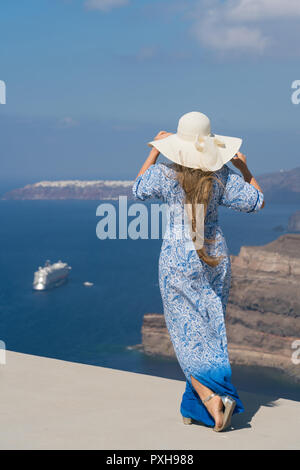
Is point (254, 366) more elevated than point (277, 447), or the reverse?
point (277, 447)

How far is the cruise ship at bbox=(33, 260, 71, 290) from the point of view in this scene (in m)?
58.3

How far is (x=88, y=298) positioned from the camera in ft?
184

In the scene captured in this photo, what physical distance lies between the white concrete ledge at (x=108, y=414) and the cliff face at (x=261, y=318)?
1633 inches

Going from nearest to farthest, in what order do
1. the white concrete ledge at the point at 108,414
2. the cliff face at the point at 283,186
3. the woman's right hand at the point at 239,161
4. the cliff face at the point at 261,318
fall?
1. the white concrete ledge at the point at 108,414
2. the woman's right hand at the point at 239,161
3. the cliff face at the point at 261,318
4. the cliff face at the point at 283,186

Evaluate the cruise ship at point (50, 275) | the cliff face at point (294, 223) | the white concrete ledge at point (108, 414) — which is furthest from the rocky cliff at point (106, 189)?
the white concrete ledge at point (108, 414)

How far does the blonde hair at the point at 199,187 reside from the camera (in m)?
2.24

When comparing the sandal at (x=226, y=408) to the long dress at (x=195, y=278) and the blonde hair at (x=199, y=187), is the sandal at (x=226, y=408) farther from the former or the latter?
the blonde hair at (x=199, y=187)

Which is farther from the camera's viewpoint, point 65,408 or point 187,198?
point 65,408

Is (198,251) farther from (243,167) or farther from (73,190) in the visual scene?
(73,190)

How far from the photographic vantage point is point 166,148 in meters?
2.24

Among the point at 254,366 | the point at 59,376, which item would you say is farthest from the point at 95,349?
the point at 59,376

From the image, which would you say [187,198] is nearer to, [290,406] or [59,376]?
[290,406]

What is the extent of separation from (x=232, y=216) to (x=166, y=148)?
345 feet

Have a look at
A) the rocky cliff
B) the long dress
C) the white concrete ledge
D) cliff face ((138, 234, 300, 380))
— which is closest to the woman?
the long dress
